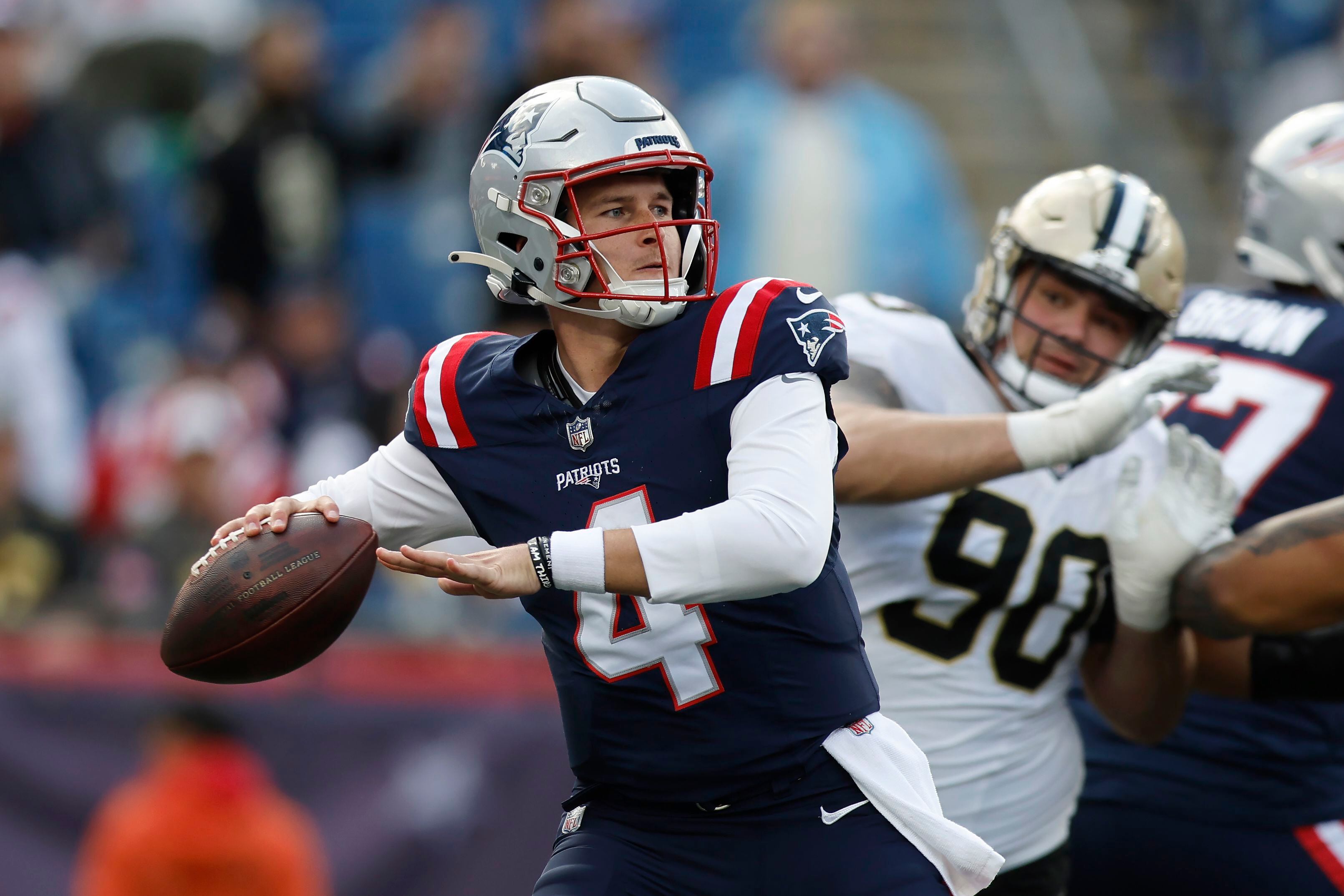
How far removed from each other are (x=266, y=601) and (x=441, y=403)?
1.46 feet

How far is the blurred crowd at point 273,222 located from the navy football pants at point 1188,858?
11.8ft

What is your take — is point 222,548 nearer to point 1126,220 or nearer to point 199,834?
point 1126,220

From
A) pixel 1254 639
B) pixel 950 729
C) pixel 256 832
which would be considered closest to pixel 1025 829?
pixel 950 729

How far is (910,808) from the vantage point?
2684 mm

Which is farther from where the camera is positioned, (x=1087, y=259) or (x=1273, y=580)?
(x=1087, y=259)

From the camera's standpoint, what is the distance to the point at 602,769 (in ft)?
9.12

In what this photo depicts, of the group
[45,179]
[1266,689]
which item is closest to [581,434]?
[1266,689]

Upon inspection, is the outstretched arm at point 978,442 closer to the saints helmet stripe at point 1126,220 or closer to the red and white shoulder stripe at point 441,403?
the saints helmet stripe at point 1126,220

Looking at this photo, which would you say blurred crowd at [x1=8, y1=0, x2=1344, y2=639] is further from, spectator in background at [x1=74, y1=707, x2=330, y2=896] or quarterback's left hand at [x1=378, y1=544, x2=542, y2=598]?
quarterback's left hand at [x1=378, y1=544, x2=542, y2=598]

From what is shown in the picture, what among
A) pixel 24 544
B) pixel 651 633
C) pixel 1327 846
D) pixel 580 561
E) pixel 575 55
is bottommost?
pixel 24 544

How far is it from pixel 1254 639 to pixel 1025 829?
2.03 ft

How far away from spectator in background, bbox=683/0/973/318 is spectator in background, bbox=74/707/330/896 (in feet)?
10.6

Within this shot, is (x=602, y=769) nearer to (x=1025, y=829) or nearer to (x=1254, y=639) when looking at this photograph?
(x=1025, y=829)

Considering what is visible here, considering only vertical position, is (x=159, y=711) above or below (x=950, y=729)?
below
